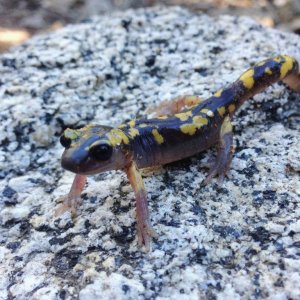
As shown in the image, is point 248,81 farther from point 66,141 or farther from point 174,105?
point 66,141

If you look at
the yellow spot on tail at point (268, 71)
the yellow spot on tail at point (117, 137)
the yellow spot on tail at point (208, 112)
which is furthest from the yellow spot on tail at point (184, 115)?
the yellow spot on tail at point (268, 71)

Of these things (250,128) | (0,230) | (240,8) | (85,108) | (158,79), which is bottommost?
(0,230)

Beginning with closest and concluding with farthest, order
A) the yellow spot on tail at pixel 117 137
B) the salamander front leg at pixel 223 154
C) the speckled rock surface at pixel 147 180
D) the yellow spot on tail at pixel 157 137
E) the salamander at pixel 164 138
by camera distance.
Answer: the speckled rock surface at pixel 147 180
the salamander at pixel 164 138
the yellow spot on tail at pixel 117 137
the salamander front leg at pixel 223 154
the yellow spot on tail at pixel 157 137

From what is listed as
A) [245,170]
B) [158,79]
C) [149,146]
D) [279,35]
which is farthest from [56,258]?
[279,35]

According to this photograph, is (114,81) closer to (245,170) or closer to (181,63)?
(181,63)

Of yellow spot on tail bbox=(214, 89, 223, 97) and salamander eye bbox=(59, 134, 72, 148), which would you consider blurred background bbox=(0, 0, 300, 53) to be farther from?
salamander eye bbox=(59, 134, 72, 148)

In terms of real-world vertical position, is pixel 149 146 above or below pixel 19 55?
below

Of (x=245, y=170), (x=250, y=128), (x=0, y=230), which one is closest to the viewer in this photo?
(x=0, y=230)

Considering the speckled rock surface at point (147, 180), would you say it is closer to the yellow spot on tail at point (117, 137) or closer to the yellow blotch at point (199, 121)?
the yellow blotch at point (199, 121)
